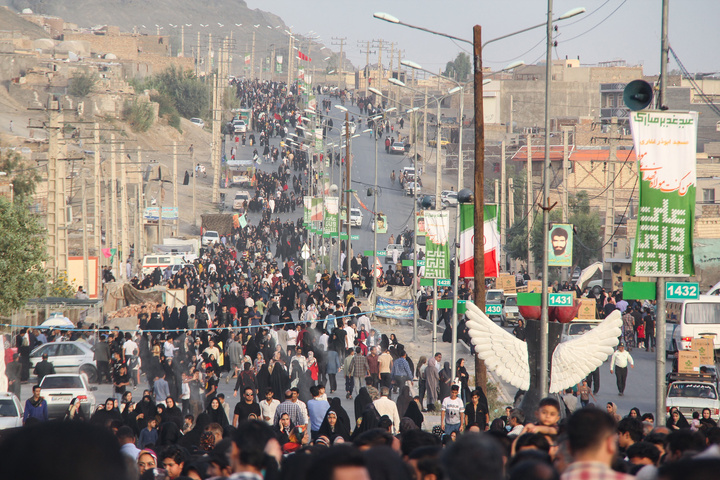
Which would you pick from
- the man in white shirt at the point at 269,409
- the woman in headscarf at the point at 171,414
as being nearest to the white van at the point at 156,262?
the man in white shirt at the point at 269,409

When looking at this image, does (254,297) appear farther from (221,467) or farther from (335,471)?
(335,471)

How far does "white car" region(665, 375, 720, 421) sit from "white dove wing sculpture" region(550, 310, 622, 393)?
589 centimetres

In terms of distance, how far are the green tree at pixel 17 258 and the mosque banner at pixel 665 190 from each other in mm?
19580

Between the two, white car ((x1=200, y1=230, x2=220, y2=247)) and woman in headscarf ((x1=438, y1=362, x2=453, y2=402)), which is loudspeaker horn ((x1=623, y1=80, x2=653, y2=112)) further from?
white car ((x1=200, y1=230, x2=220, y2=247))

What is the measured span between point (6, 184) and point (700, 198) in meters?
36.9

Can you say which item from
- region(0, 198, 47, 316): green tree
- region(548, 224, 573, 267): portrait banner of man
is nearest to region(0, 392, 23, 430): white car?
region(0, 198, 47, 316): green tree

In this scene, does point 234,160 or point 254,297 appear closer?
point 254,297

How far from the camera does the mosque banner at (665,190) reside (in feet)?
35.8

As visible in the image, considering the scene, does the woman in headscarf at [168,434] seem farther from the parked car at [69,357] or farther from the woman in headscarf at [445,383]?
the parked car at [69,357]

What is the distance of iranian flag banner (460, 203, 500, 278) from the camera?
18203mm

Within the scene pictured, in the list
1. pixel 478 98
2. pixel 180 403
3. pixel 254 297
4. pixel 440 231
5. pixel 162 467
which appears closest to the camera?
pixel 162 467

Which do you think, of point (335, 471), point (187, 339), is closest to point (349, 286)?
point (187, 339)

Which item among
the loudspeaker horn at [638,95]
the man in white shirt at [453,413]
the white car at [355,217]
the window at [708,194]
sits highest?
the window at [708,194]

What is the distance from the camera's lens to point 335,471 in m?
3.13
